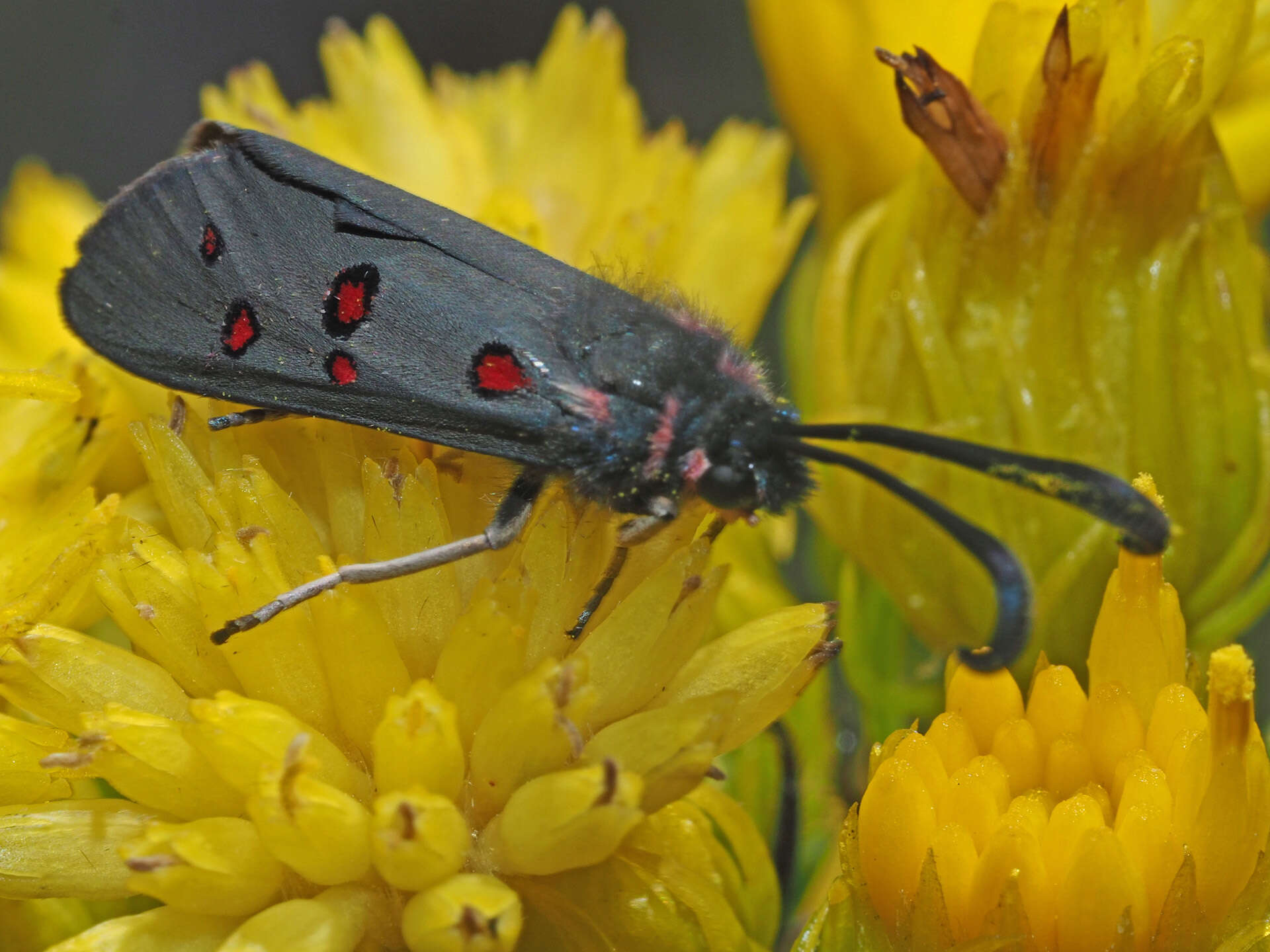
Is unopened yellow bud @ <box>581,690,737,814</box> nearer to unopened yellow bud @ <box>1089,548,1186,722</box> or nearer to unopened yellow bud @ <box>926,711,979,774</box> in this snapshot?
unopened yellow bud @ <box>926,711,979,774</box>

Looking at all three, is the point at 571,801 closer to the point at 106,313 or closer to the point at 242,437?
the point at 242,437

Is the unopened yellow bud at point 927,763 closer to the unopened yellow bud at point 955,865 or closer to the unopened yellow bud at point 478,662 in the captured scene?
the unopened yellow bud at point 955,865

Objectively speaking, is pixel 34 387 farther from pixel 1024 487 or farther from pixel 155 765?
pixel 1024 487

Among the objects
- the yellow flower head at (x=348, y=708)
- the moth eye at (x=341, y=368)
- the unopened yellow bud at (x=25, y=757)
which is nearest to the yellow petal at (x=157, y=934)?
the yellow flower head at (x=348, y=708)

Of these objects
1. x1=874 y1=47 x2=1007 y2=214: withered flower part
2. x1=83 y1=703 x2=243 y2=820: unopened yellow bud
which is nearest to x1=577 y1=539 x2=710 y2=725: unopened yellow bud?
x1=83 y1=703 x2=243 y2=820: unopened yellow bud

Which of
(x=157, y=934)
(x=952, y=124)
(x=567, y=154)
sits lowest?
(x=157, y=934)

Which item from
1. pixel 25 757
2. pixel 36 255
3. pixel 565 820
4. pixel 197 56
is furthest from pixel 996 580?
pixel 197 56

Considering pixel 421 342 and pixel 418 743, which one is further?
pixel 421 342
